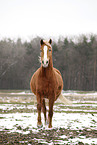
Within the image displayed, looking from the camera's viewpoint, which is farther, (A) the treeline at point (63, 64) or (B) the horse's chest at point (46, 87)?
(A) the treeline at point (63, 64)

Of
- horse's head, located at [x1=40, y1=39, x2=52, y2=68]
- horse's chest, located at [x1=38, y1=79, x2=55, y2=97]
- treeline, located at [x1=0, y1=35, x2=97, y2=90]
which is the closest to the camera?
horse's head, located at [x1=40, y1=39, x2=52, y2=68]

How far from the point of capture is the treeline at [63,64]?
62.7 metres

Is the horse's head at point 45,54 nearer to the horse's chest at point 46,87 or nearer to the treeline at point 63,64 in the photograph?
the horse's chest at point 46,87

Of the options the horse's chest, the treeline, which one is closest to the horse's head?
the horse's chest

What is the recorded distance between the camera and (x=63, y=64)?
6316 centimetres

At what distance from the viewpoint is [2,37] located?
74000 millimetres

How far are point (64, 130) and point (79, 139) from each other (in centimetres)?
145

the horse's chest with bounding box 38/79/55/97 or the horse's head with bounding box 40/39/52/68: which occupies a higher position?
the horse's head with bounding box 40/39/52/68

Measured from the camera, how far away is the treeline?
62656 millimetres

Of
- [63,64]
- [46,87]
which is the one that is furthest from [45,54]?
[63,64]

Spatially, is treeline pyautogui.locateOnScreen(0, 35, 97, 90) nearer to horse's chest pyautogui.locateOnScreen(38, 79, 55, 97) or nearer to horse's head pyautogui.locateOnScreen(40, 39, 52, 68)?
horse's chest pyautogui.locateOnScreen(38, 79, 55, 97)

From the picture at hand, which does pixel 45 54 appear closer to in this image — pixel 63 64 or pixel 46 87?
pixel 46 87

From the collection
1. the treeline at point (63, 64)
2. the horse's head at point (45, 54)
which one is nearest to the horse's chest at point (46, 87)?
the horse's head at point (45, 54)

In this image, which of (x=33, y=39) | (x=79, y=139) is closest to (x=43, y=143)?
(x=79, y=139)
